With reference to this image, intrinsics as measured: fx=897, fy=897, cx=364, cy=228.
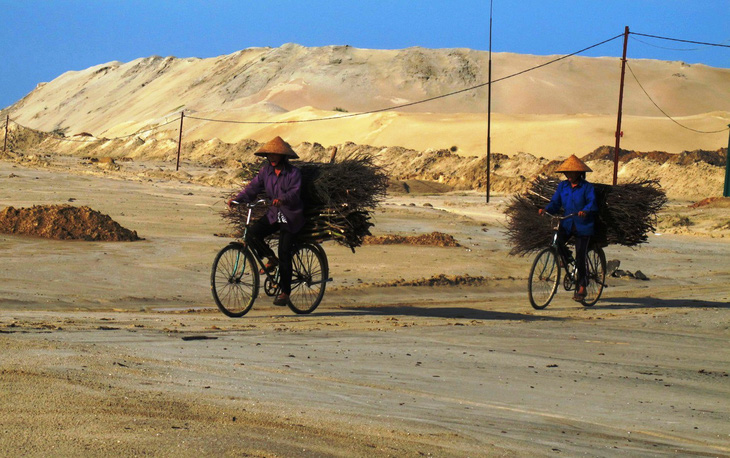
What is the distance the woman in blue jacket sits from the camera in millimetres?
11219

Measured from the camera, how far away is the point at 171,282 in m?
12.4

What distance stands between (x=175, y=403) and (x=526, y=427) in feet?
5.84

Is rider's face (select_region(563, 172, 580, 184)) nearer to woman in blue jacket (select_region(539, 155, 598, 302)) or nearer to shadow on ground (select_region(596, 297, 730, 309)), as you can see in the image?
woman in blue jacket (select_region(539, 155, 598, 302))

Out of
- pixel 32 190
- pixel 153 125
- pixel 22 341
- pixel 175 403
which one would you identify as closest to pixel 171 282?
pixel 22 341

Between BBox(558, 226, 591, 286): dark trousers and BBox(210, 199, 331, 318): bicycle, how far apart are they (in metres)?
3.31

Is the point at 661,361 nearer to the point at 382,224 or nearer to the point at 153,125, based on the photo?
the point at 382,224

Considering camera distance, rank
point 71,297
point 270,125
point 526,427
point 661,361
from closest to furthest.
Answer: point 526,427, point 661,361, point 71,297, point 270,125

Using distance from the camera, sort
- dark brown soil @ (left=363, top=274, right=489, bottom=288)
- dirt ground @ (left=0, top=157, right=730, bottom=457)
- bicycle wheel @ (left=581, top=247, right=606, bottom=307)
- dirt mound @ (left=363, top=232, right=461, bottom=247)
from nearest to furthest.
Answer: dirt ground @ (left=0, top=157, right=730, bottom=457) → bicycle wheel @ (left=581, top=247, right=606, bottom=307) → dark brown soil @ (left=363, top=274, right=489, bottom=288) → dirt mound @ (left=363, top=232, right=461, bottom=247)

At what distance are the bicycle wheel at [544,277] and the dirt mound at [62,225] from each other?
816 cm

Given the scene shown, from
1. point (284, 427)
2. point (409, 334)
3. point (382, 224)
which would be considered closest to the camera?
point (284, 427)

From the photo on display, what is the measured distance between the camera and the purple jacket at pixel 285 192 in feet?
30.9

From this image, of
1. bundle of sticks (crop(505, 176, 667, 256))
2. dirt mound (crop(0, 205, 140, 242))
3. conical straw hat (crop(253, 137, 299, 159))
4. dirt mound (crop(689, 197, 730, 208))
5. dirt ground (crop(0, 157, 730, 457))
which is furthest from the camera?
dirt mound (crop(689, 197, 730, 208))

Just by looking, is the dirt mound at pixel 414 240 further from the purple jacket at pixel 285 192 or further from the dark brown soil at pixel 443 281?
the purple jacket at pixel 285 192

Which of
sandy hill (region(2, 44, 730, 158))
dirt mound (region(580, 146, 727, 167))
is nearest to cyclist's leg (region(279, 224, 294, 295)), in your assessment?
dirt mound (region(580, 146, 727, 167))
